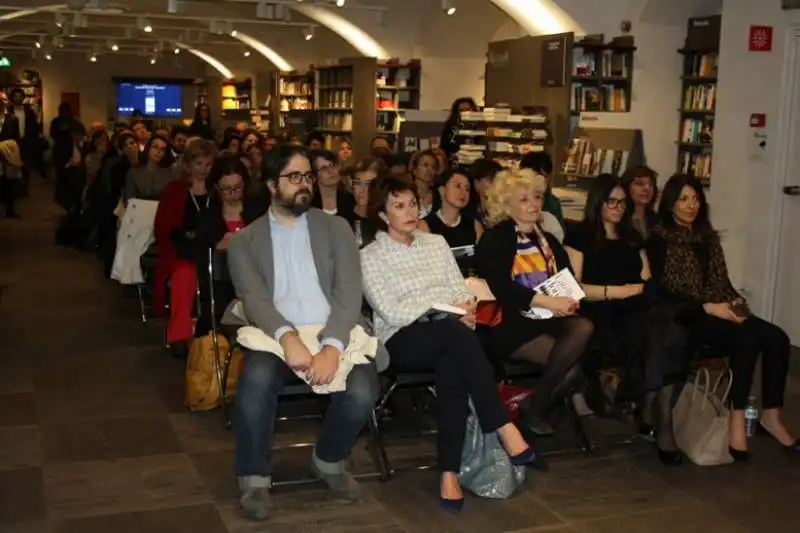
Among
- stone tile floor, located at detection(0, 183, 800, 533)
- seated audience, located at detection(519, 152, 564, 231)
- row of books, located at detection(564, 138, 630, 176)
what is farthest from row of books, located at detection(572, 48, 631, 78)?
stone tile floor, located at detection(0, 183, 800, 533)

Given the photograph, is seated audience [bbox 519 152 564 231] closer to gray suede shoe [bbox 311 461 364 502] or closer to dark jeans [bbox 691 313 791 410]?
dark jeans [bbox 691 313 791 410]

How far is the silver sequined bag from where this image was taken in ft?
13.5

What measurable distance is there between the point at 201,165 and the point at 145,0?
1205 cm

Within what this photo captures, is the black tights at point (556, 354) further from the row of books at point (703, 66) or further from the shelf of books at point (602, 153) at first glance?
the row of books at point (703, 66)

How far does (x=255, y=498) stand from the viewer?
387 centimetres

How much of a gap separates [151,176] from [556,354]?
4.65 m

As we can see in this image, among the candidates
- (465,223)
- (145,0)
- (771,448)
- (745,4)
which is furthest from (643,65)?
(145,0)

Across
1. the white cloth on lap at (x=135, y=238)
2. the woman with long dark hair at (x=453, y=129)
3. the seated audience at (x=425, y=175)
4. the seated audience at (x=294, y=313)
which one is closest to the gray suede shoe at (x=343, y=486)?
the seated audience at (x=294, y=313)

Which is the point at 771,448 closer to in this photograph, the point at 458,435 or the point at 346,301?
the point at 458,435

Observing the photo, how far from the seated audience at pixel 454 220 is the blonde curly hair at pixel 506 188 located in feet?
1.43

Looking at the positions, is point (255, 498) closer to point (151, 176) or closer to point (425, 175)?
point (425, 175)

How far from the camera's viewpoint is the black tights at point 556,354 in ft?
14.7

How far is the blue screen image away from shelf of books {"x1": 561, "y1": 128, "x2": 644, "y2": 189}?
21605mm

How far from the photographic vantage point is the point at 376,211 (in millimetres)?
4504
